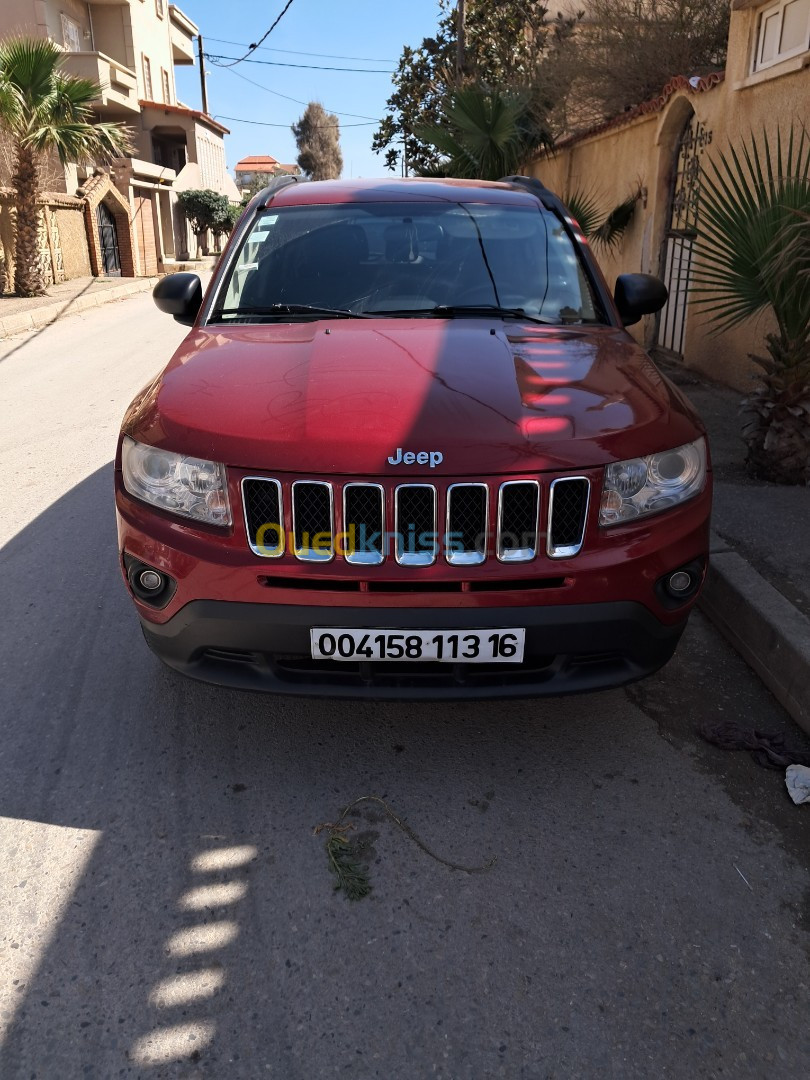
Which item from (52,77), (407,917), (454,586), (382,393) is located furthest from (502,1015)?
(52,77)

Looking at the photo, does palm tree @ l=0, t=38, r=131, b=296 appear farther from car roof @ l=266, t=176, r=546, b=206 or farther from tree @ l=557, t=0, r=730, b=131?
car roof @ l=266, t=176, r=546, b=206

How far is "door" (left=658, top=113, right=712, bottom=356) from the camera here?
9195mm

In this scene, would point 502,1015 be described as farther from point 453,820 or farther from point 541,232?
point 541,232

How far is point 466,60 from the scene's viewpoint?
2347 centimetres

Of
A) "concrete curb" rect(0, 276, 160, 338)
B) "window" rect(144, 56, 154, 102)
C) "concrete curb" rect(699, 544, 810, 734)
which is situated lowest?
"concrete curb" rect(0, 276, 160, 338)

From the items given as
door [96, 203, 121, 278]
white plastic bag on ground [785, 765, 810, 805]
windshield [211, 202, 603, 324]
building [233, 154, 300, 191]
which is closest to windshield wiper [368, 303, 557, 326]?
windshield [211, 202, 603, 324]

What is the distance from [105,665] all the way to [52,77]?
17149 millimetres

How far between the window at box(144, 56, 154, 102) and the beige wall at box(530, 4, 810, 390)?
30095mm

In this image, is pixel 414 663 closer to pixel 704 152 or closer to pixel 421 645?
pixel 421 645

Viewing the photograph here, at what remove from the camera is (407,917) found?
7.28 feet

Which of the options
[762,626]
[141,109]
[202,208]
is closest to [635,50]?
[762,626]

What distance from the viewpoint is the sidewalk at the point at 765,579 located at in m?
3.26

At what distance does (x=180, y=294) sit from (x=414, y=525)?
1.96 metres

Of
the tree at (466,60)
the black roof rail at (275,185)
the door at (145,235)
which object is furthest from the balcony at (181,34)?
the black roof rail at (275,185)
